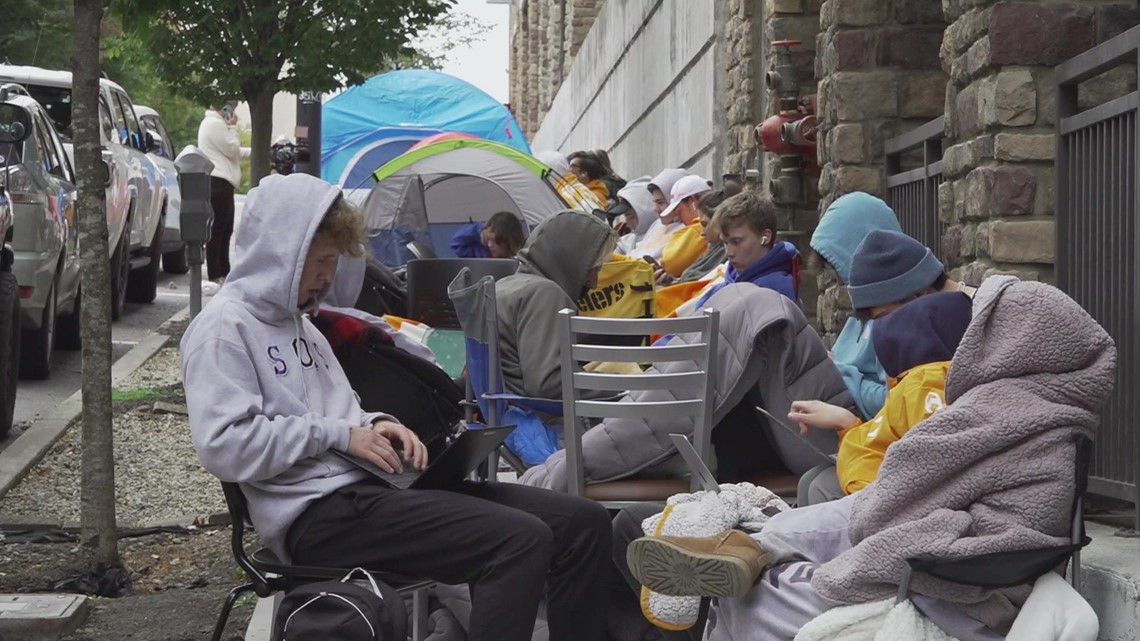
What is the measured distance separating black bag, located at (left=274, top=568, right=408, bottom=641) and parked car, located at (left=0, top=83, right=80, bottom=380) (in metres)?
6.67

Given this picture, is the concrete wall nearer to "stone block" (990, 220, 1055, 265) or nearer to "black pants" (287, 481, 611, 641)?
"stone block" (990, 220, 1055, 265)

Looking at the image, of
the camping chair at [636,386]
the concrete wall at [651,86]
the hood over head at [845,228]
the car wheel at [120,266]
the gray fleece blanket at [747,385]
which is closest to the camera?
the gray fleece blanket at [747,385]

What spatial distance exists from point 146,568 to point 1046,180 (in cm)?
388

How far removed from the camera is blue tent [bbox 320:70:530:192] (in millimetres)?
22234

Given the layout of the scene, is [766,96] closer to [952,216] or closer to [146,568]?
[952,216]

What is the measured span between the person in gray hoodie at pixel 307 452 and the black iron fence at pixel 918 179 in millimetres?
3173

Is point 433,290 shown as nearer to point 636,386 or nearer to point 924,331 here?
point 636,386

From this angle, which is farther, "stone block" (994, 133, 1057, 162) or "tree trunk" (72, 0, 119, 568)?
"tree trunk" (72, 0, 119, 568)

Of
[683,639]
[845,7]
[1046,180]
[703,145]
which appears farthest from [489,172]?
[683,639]

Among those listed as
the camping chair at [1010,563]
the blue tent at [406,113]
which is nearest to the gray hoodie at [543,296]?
the camping chair at [1010,563]

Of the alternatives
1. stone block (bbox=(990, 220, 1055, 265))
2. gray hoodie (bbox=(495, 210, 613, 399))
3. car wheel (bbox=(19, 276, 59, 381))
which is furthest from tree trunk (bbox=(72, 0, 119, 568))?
car wheel (bbox=(19, 276, 59, 381))

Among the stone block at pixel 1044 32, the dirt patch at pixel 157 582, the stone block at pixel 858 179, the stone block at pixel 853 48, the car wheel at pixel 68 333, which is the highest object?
the stone block at pixel 853 48

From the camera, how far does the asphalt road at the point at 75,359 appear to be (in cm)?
1062

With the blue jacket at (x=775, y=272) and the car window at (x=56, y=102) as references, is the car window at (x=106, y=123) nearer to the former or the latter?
the car window at (x=56, y=102)
